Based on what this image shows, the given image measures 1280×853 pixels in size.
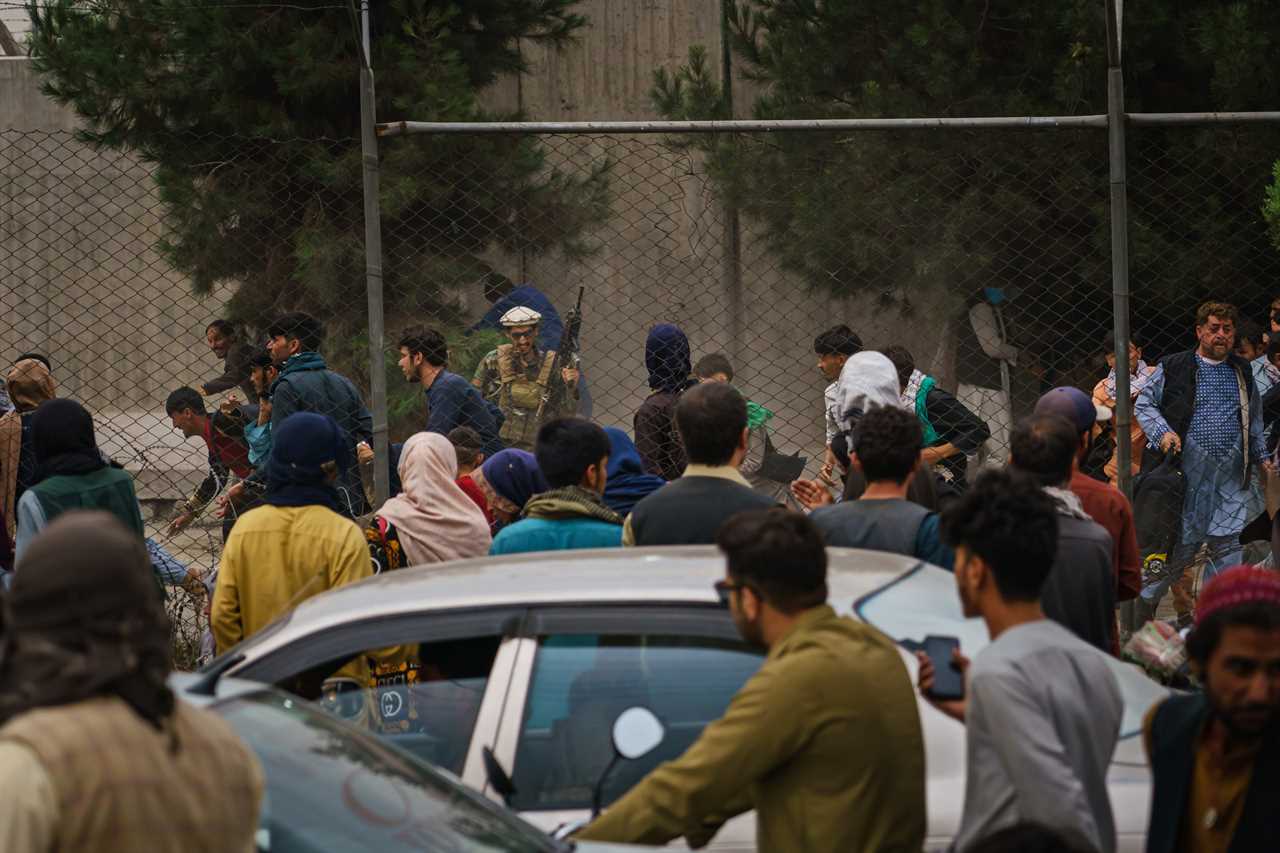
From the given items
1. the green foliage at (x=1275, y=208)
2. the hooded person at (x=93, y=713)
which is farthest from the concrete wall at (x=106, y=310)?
the hooded person at (x=93, y=713)

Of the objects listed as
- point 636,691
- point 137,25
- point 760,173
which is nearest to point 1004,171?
point 760,173

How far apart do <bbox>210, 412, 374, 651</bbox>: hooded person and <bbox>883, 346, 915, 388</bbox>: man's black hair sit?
3.19m

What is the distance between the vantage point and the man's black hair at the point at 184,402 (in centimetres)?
859

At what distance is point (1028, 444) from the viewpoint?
5.11 meters

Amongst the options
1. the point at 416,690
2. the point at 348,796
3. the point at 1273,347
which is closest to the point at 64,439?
the point at 416,690

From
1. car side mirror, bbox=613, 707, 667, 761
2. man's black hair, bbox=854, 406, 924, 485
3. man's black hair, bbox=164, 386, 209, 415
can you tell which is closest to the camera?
car side mirror, bbox=613, 707, 667, 761

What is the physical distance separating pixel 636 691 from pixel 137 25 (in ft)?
23.4

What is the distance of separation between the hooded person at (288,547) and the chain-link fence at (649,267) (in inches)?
88.7

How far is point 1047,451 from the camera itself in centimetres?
505

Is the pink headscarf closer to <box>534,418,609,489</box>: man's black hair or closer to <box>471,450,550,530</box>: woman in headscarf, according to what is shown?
<box>471,450,550,530</box>: woman in headscarf

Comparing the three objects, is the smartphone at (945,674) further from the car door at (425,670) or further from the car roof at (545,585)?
the car door at (425,670)

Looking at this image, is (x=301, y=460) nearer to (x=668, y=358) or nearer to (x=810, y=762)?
(x=668, y=358)

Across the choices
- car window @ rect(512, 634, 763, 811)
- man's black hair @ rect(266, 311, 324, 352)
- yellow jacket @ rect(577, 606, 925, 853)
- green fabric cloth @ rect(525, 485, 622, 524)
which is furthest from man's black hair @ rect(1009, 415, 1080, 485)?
man's black hair @ rect(266, 311, 324, 352)

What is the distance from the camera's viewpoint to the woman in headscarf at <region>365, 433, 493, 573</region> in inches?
242
